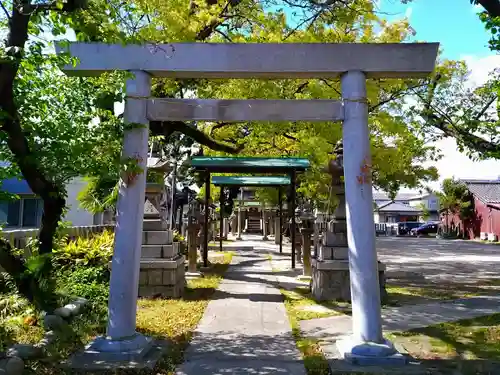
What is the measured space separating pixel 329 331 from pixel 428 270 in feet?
33.0

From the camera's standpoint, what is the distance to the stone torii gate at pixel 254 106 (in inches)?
221

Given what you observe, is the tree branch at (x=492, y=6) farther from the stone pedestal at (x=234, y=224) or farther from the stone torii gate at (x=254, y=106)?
the stone pedestal at (x=234, y=224)

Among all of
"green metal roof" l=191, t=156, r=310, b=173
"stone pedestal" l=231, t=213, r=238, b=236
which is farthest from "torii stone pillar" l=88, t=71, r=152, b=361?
"stone pedestal" l=231, t=213, r=238, b=236

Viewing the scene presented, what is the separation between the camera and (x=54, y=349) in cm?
571

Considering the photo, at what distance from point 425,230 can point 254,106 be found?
168 ft

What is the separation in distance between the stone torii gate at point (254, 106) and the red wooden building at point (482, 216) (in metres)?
37.9

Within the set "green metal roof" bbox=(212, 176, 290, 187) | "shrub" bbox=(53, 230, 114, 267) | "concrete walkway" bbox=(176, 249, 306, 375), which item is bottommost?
"concrete walkway" bbox=(176, 249, 306, 375)

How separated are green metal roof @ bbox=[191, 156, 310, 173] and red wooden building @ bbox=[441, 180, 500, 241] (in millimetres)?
30466

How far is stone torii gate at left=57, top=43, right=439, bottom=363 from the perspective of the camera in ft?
18.4

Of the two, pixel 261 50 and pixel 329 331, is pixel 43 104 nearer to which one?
pixel 261 50

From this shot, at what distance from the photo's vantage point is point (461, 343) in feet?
21.4

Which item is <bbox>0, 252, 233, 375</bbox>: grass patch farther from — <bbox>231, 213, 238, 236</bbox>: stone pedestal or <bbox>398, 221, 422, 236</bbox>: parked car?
<bbox>398, 221, 422, 236</bbox>: parked car

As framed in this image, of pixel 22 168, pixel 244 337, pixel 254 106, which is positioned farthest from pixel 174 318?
pixel 254 106

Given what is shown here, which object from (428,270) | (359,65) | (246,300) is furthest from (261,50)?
(428,270)
